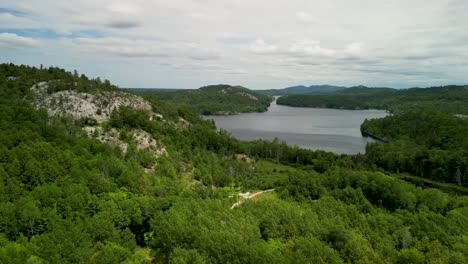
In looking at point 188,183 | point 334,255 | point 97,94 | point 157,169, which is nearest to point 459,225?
point 334,255

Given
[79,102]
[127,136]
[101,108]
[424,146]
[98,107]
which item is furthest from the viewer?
[424,146]

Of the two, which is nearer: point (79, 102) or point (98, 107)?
point (79, 102)

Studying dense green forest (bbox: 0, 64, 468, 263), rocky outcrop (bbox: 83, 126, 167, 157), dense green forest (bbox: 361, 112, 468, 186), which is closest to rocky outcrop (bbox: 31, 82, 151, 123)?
dense green forest (bbox: 0, 64, 468, 263)

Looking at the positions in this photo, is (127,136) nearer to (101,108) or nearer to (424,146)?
(101,108)

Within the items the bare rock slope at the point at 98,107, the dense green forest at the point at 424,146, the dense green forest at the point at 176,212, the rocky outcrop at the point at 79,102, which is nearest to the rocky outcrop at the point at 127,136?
the bare rock slope at the point at 98,107

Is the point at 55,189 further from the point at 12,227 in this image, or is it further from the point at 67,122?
the point at 67,122

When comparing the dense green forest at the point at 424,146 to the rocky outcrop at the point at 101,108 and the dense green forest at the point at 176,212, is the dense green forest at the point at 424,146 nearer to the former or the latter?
the dense green forest at the point at 176,212

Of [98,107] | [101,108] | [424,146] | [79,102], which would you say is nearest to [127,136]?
[101,108]

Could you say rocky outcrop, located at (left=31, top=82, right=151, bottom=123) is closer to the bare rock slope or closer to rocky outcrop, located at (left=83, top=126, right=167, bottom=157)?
the bare rock slope
